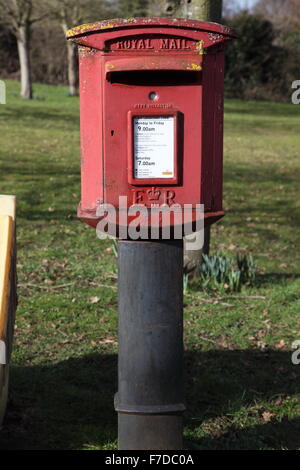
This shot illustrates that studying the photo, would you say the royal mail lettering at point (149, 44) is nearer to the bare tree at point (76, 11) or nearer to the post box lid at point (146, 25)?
the post box lid at point (146, 25)

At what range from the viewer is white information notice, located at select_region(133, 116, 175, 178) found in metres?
2.96

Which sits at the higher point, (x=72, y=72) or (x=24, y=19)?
(x=24, y=19)

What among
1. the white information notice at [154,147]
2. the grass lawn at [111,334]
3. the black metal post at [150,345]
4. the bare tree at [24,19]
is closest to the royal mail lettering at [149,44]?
the white information notice at [154,147]

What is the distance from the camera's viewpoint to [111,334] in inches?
207

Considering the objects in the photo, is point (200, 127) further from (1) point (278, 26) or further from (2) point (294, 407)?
(1) point (278, 26)

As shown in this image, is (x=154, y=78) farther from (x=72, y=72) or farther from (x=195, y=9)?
(x=72, y=72)

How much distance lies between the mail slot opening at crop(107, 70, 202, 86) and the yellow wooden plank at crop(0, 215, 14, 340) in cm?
106

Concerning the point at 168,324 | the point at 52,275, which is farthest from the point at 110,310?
the point at 168,324

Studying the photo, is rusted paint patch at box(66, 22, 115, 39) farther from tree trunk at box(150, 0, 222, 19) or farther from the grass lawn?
tree trunk at box(150, 0, 222, 19)

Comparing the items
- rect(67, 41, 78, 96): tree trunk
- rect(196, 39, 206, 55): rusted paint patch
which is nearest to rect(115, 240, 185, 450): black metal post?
rect(196, 39, 206, 55): rusted paint patch

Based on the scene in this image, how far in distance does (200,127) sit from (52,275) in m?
3.82

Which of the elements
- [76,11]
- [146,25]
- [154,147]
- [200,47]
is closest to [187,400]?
[154,147]

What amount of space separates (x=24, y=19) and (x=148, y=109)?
24.7m

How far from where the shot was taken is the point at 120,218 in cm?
301
